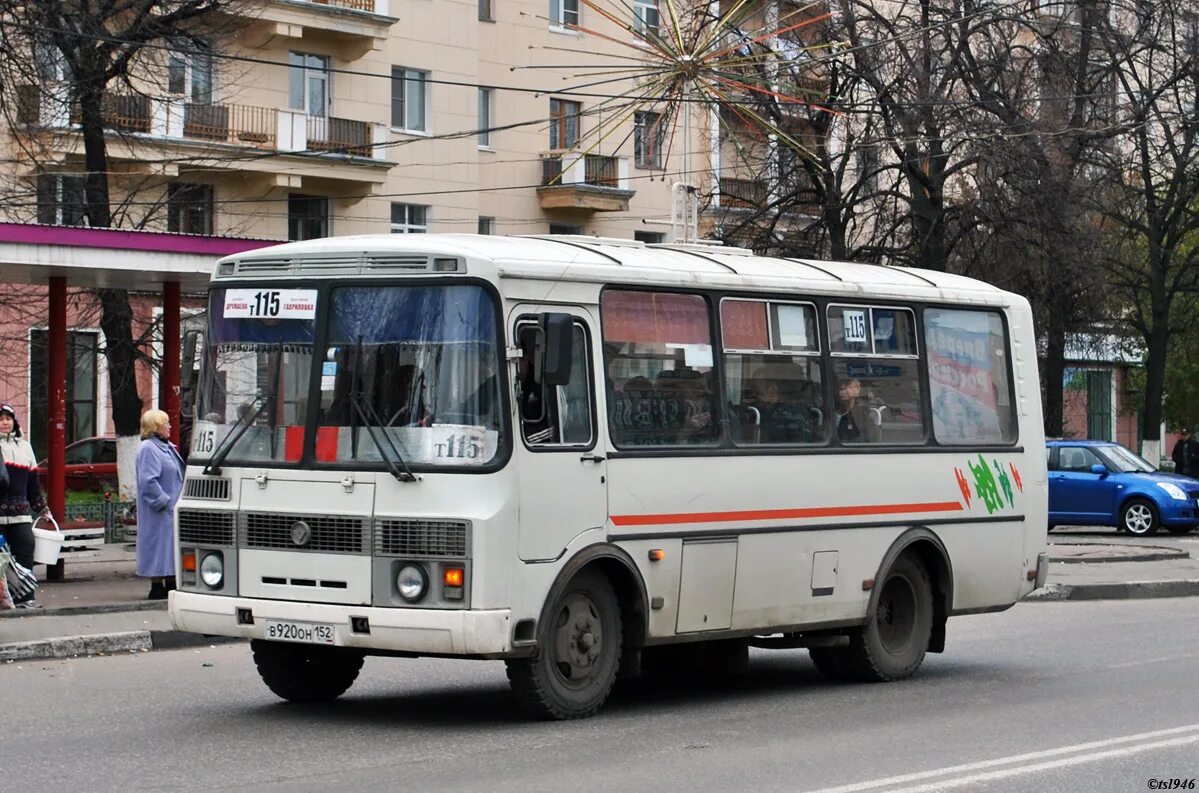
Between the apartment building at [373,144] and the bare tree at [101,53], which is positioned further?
the apartment building at [373,144]

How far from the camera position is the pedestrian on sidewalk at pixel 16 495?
16688 millimetres

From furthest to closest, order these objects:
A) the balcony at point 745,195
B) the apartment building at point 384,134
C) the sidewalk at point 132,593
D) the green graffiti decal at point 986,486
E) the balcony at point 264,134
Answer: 1. the apartment building at point 384,134
2. the balcony at point 264,134
3. the balcony at point 745,195
4. the sidewalk at point 132,593
5. the green graffiti decal at point 986,486

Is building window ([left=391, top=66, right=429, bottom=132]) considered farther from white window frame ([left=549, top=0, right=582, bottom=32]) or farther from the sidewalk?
the sidewalk

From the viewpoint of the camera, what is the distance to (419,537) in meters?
10.2

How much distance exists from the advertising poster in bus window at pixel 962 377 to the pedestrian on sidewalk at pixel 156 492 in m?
6.69

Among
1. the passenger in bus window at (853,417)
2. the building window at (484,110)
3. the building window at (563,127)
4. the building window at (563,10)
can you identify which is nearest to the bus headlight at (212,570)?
the passenger in bus window at (853,417)

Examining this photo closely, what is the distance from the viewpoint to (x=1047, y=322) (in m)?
36.2

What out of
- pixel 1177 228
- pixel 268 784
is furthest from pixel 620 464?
pixel 1177 228

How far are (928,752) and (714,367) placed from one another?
9.97ft

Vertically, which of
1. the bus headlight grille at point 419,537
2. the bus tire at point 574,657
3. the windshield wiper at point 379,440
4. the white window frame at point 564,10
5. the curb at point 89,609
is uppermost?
the white window frame at point 564,10

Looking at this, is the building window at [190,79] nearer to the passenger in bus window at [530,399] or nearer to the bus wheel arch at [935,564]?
the bus wheel arch at [935,564]

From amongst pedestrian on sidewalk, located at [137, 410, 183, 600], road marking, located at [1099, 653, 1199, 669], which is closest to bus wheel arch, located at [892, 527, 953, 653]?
road marking, located at [1099, 653, 1199, 669]

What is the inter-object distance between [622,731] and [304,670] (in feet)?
7.24

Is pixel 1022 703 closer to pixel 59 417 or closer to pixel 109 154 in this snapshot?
pixel 59 417
